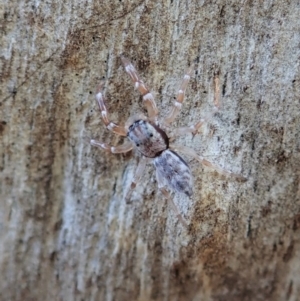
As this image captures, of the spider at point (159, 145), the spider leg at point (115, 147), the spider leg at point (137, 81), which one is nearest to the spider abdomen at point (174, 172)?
the spider at point (159, 145)

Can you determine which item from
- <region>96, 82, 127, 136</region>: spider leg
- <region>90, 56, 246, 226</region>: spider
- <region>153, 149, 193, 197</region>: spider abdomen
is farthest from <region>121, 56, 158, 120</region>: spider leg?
<region>153, 149, 193, 197</region>: spider abdomen

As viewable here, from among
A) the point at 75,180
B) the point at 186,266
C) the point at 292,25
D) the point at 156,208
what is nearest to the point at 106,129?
the point at 75,180

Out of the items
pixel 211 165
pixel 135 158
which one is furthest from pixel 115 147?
pixel 211 165

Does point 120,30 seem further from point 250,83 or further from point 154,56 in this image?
point 250,83

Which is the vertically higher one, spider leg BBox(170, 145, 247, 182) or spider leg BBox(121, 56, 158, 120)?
spider leg BBox(121, 56, 158, 120)

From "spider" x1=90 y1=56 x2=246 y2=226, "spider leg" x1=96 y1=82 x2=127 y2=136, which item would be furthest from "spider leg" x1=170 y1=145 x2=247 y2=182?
"spider leg" x1=96 y1=82 x2=127 y2=136

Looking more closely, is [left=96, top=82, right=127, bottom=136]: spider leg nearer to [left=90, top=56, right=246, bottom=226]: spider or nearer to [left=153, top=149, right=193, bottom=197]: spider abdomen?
[left=90, top=56, right=246, bottom=226]: spider

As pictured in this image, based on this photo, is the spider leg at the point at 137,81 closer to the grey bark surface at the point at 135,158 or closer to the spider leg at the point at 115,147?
the grey bark surface at the point at 135,158

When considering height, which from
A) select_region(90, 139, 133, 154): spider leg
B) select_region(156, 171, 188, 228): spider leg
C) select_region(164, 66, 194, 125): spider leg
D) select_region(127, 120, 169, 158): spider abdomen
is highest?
select_region(164, 66, 194, 125): spider leg
